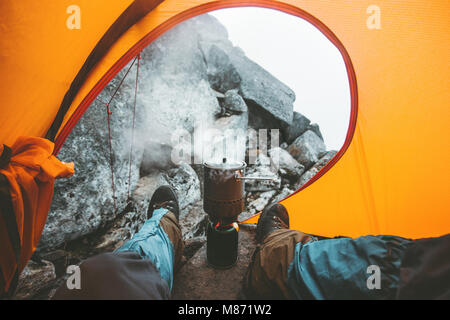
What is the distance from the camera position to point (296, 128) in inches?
267

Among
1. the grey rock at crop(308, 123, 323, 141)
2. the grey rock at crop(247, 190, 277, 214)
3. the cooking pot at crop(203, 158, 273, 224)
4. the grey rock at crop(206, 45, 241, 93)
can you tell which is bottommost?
the grey rock at crop(247, 190, 277, 214)

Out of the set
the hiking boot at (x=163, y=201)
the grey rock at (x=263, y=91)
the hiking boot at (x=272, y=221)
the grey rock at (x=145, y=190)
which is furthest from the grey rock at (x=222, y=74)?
the hiking boot at (x=272, y=221)

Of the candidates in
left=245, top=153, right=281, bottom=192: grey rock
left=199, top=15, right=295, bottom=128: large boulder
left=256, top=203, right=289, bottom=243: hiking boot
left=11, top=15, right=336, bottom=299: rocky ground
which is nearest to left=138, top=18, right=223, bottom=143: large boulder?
left=11, top=15, right=336, bottom=299: rocky ground

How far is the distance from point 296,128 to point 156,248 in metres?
6.26

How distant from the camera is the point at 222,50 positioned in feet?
21.5

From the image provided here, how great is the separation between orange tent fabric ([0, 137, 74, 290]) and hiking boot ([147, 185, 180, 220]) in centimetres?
97

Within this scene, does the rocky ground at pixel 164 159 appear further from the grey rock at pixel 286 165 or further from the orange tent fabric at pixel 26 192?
the orange tent fabric at pixel 26 192

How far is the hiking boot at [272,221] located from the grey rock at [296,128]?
4894 mm

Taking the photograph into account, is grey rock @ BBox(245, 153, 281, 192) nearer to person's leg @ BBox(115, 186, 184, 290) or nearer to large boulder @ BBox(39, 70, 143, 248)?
large boulder @ BBox(39, 70, 143, 248)

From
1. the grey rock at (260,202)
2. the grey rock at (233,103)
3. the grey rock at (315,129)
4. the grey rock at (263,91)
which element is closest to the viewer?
the grey rock at (260,202)

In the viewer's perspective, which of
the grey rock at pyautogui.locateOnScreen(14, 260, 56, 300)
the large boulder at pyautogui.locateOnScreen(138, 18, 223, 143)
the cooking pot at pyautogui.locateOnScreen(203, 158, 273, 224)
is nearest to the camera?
the cooking pot at pyautogui.locateOnScreen(203, 158, 273, 224)

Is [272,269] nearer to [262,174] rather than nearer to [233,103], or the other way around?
[262,174]

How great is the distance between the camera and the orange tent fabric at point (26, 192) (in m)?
0.96

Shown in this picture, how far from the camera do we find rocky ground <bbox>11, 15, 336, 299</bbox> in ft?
5.97
